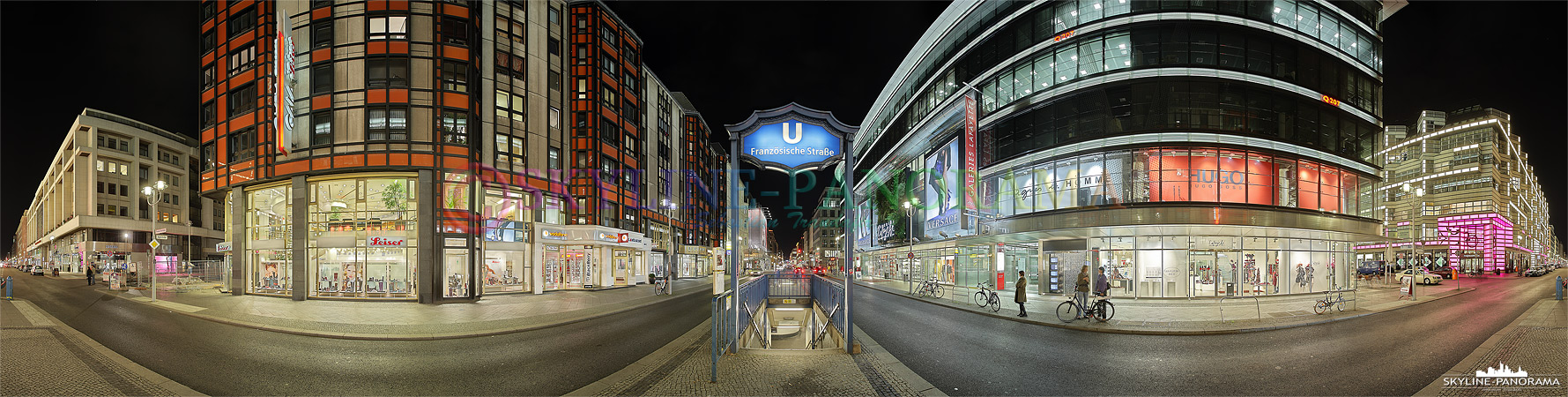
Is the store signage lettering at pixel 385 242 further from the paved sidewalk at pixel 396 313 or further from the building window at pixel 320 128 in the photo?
the building window at pixel 320 128

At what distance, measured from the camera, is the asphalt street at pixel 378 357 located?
958cm

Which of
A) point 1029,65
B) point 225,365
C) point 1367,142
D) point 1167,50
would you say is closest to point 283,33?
point 225,365

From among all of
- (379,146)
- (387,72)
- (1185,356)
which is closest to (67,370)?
(379,146)

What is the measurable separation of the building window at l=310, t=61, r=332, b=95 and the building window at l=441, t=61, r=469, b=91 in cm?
492

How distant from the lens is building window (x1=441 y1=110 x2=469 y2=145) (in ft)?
93.1

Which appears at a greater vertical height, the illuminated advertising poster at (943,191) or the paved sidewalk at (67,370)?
the illuminated advertising poster at (943,191)

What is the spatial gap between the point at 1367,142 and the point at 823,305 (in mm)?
36969

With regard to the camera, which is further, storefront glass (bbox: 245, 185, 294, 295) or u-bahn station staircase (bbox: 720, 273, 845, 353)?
storefront glass (bbox: 245, 185, 294, 295)

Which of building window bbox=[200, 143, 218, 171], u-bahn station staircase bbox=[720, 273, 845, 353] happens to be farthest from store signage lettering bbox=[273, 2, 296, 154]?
u-bahn station staircase bbox=[720, 273, 845, 353]

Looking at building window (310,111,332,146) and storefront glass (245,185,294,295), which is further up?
building window (310,111,332,146)

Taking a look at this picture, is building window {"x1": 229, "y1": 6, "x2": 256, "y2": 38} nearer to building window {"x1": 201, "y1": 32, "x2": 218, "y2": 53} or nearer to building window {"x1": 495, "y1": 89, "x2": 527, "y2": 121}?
building window {"x1": 201, "y1": 32, "x2": 218, "y2": 53}

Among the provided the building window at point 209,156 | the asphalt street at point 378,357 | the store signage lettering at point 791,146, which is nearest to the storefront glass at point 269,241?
the building window at point 209,156

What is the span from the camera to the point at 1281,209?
98.7 ft

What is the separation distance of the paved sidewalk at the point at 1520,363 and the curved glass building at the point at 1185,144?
12605 millimetres
